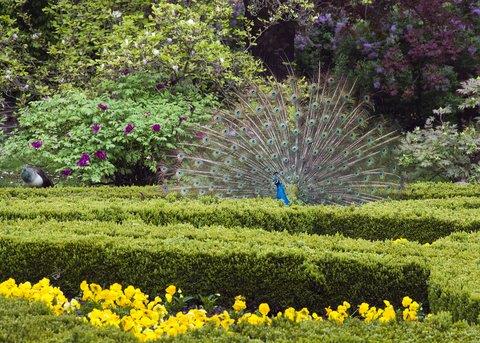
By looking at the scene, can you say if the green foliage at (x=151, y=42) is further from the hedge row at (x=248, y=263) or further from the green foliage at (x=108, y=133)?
the hedge row at (x=248, y=263)

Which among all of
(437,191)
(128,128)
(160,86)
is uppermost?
(160,86)

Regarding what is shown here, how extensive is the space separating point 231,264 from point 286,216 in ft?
5.69

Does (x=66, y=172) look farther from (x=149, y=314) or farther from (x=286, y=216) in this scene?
(x=149, y=314)

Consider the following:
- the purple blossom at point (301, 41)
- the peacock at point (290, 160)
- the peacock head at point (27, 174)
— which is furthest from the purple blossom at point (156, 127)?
the purple blossom at point (301, 41)

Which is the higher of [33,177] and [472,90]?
[472,90]

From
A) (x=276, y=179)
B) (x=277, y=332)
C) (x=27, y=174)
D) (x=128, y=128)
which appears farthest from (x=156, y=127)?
(x=277, y=332)

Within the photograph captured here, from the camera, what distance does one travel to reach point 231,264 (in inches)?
253

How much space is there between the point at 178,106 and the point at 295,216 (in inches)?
188

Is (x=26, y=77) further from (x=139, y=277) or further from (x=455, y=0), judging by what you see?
(x=139, y=277)

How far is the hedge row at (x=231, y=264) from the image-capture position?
6250 mm

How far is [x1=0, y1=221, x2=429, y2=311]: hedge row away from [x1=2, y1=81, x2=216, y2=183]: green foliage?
15.7 ft

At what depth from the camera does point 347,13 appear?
621 inches

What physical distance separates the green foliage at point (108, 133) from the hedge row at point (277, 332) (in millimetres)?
6910

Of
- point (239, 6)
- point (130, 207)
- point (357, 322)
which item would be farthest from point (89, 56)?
point (357, 322)
